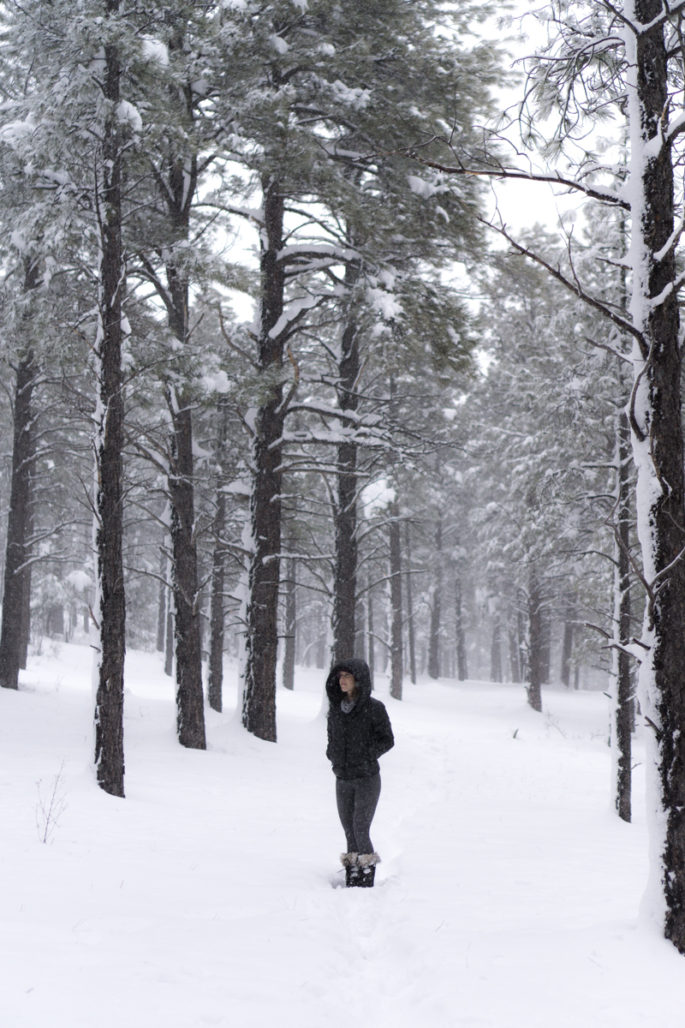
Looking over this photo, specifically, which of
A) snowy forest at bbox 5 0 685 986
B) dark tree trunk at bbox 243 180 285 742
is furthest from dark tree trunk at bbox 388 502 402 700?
dark tree trunk at bbox 243 180 285 742

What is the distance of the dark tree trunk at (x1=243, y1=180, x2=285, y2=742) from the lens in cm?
1348

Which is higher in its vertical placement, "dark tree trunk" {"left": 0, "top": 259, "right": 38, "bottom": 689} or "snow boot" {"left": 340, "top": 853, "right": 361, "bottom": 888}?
"dark tree trunk" {"left": 0, "top": 259, "right": 38, "bottom": 689}

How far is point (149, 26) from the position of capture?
31.4 ft

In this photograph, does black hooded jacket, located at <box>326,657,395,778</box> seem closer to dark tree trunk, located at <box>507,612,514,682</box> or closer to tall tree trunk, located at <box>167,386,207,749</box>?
tall tree trunk, located at <box>167,386,207,749</box>

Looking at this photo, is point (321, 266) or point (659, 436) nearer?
point (659, 436)

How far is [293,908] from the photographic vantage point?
5352 millimetres

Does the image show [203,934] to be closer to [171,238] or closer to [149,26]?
[171,238]

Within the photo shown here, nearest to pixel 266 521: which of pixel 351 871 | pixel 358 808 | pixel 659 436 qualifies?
pixel 358 808

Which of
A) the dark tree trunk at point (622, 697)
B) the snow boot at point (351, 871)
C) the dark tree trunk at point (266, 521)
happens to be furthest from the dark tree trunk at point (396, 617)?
the snow boot at point (351, 871)

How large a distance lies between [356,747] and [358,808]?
49 centimetres

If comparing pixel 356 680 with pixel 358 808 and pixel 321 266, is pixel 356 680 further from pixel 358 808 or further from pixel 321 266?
pixel 321 266

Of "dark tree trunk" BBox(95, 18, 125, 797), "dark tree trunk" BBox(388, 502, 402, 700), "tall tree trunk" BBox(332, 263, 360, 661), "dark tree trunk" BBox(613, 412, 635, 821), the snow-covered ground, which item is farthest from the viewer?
"dark tree trunk" BBox(388, 502, 402, 700)

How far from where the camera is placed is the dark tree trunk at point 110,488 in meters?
8.38

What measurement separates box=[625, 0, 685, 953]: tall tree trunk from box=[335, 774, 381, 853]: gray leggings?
257cm
